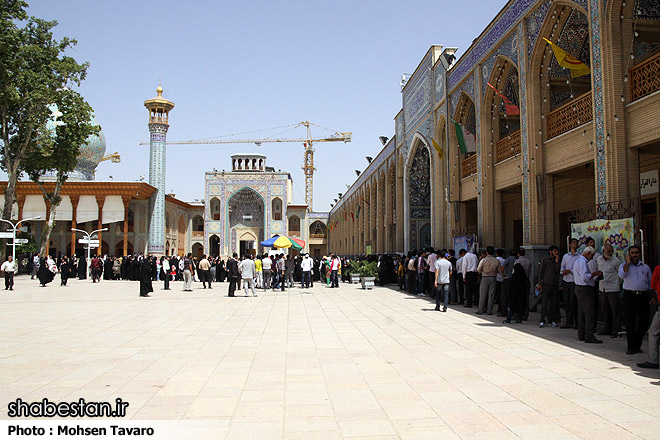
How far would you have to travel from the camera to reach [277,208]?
162ft

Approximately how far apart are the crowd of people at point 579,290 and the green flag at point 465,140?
3737mm

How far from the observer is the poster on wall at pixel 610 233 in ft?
25.0

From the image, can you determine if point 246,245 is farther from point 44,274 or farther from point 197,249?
point 44,274

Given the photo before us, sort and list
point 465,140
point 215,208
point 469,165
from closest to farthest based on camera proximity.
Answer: point 465,140, point 469,165, point 215,208

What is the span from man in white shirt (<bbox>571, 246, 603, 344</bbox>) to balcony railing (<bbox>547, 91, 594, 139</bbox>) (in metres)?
3.32

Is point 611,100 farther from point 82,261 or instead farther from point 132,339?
point 82,261

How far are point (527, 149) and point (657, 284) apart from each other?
6.21m

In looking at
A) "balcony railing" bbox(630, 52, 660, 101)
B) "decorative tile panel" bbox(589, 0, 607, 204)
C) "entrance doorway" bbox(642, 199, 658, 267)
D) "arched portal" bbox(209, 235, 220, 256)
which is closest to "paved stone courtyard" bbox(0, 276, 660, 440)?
"decorative tile panel" bbox(589, 0, 607, 204)

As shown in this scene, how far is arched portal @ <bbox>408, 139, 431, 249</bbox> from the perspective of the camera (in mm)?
21312

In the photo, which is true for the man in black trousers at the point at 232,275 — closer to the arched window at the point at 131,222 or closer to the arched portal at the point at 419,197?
the arched portal at the point at 419,197

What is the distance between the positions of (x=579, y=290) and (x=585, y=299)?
166 mm

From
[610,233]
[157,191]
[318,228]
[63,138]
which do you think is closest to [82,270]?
[63,138]

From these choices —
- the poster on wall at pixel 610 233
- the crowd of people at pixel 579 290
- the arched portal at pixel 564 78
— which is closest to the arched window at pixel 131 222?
the crowd of people at pixel 579 290

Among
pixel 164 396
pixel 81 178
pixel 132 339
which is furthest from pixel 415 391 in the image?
pixel 81 178
